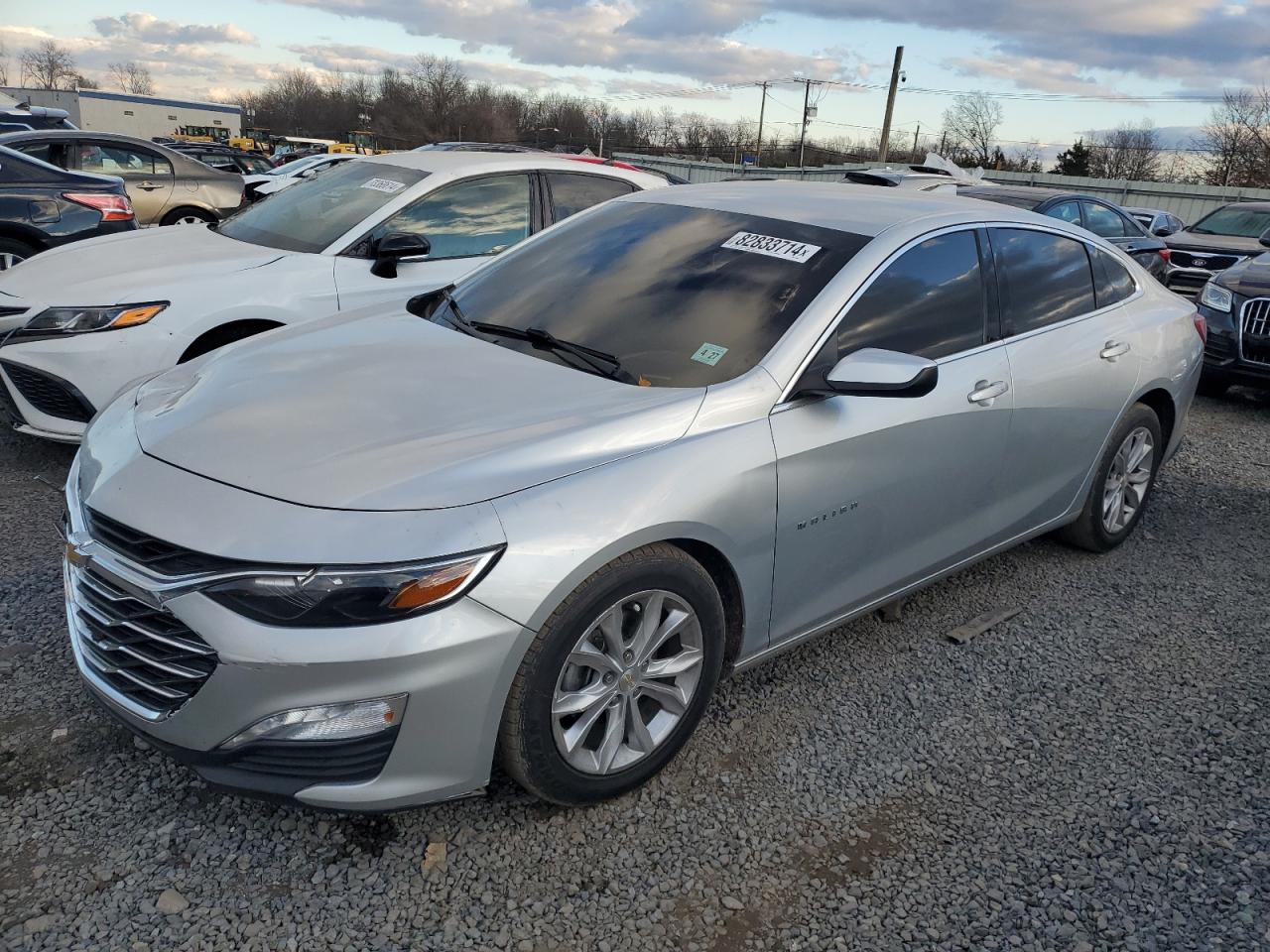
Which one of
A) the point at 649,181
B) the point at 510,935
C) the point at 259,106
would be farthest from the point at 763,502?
the point at 259,106

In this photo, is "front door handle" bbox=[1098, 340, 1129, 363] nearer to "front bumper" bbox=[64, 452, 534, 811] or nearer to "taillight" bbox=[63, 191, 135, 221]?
"front bumper" bbox=[64, 452, 534, 811]

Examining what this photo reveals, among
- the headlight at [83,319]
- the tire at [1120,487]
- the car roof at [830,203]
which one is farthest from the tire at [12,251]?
the tire at [1120,487]

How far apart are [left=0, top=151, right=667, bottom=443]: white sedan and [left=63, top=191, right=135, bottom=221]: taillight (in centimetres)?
237

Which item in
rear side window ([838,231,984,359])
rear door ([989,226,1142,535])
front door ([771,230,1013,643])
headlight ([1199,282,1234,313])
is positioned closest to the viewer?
front door ([771,230,1013,643])

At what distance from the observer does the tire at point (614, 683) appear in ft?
7.79

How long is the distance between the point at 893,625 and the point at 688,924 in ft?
6.18

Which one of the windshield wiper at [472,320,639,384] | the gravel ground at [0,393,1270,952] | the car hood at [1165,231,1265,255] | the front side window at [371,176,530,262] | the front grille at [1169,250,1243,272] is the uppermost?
the front side window at [371,176,530,262]

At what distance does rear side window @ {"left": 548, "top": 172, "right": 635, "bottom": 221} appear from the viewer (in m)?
5.88

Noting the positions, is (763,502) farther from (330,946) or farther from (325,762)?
(330,946)

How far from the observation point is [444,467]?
7.73ft

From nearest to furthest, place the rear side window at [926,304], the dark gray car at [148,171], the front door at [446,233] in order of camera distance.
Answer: the rear side window at [926,304], the front door at [446,233], the dark gray car at [148,171]

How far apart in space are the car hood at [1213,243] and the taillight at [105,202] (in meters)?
12.5

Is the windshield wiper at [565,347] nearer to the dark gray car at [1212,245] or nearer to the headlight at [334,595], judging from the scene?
the headlight at [334,595]

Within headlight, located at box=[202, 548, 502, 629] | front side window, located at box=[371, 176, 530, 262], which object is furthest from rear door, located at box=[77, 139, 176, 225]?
headlight, located at box=[202, 548, 502, 629]
